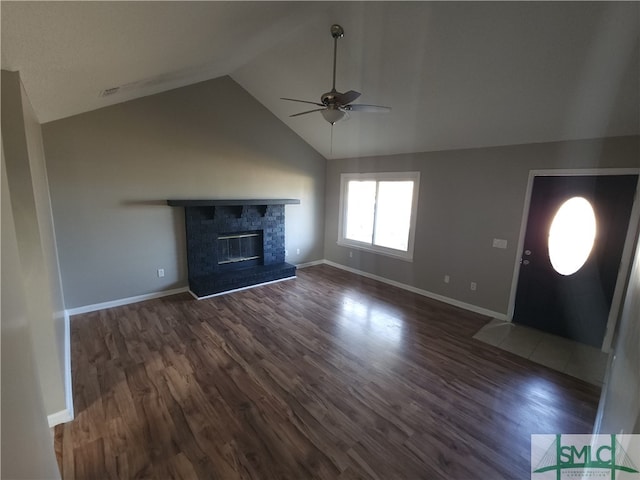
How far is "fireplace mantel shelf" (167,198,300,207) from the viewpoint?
4.08 m

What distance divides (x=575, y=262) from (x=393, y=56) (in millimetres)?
3146

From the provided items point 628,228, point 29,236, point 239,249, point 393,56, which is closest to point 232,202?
point 239,249

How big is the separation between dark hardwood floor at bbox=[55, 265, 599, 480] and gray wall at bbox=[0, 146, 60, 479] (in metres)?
A: 1.01

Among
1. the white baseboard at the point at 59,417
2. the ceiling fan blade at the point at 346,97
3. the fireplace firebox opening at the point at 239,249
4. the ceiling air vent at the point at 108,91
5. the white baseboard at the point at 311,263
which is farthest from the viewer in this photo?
the white baseboard at the point at 311,263

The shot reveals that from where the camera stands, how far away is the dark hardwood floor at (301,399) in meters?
1.85

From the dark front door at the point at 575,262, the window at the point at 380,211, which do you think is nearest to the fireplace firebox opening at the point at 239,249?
the window at the point at 380,211

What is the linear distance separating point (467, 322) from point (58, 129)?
5567 mm

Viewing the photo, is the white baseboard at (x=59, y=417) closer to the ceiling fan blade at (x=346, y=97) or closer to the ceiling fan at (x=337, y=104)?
the ceiling fan at (x=337, y=104)

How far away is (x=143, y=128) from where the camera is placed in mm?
3855

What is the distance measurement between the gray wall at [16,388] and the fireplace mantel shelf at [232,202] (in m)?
3.21

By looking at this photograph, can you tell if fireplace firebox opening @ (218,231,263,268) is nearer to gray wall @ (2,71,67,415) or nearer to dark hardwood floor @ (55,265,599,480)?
dark hardwood floor @ (55,265,599,480)

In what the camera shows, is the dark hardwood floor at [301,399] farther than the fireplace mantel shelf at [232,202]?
No

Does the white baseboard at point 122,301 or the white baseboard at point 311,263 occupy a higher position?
the white baseboard at point 311,263

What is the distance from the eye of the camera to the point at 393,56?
2877 millimetres
